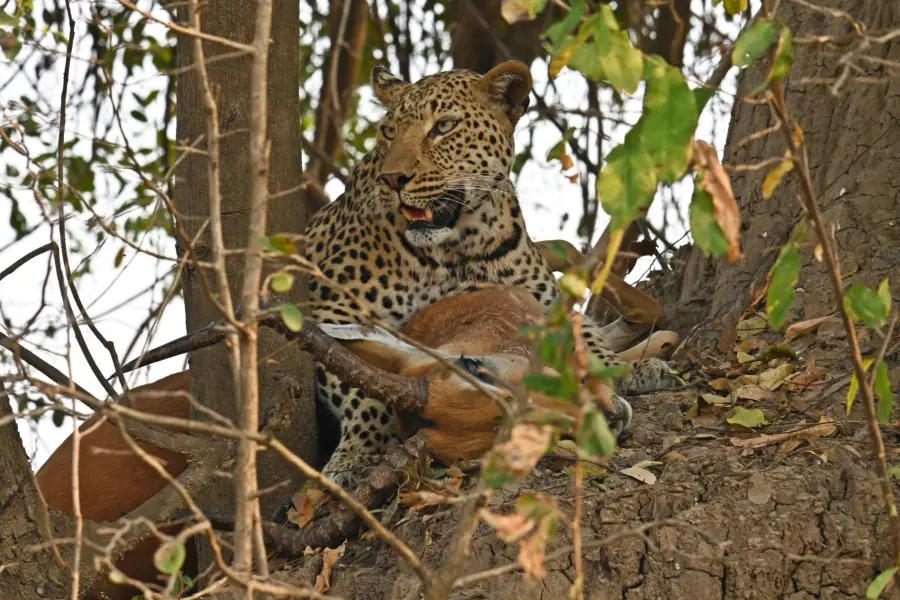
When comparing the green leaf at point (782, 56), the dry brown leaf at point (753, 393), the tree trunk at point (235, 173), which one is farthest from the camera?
the dry brown leaf at point (753, 393)

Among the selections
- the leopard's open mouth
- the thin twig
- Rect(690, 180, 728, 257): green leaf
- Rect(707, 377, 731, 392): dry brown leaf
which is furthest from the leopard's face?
Rect(690, 180, 728, 257): green leaf

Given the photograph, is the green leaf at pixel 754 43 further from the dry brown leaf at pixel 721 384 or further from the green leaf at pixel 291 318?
the dry brown leaf at pixel 721 384

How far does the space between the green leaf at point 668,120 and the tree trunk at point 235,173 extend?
213cm

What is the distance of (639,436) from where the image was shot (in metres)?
4.64

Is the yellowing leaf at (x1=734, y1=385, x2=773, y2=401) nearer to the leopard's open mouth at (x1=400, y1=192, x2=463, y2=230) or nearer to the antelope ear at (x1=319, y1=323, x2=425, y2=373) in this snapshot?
the antelope ear at (x1=319, y1=323, x2=425, y2=373)

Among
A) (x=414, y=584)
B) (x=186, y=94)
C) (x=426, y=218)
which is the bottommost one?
(x=414, y=584)

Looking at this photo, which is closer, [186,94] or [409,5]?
[186,94]

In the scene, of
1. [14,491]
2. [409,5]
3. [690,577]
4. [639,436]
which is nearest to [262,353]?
[14,491]

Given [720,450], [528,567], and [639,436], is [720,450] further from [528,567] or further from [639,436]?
[528,567]

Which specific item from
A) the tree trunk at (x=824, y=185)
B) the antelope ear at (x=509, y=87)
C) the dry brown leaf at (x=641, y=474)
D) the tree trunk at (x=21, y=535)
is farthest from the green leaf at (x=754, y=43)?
the antelope ear at (x=509, y=87)

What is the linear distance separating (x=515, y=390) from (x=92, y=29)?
5226mm

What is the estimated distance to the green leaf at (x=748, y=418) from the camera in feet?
14.9

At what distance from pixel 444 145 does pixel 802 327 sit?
1814 millimetres

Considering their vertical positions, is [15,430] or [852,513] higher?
[15,430]
